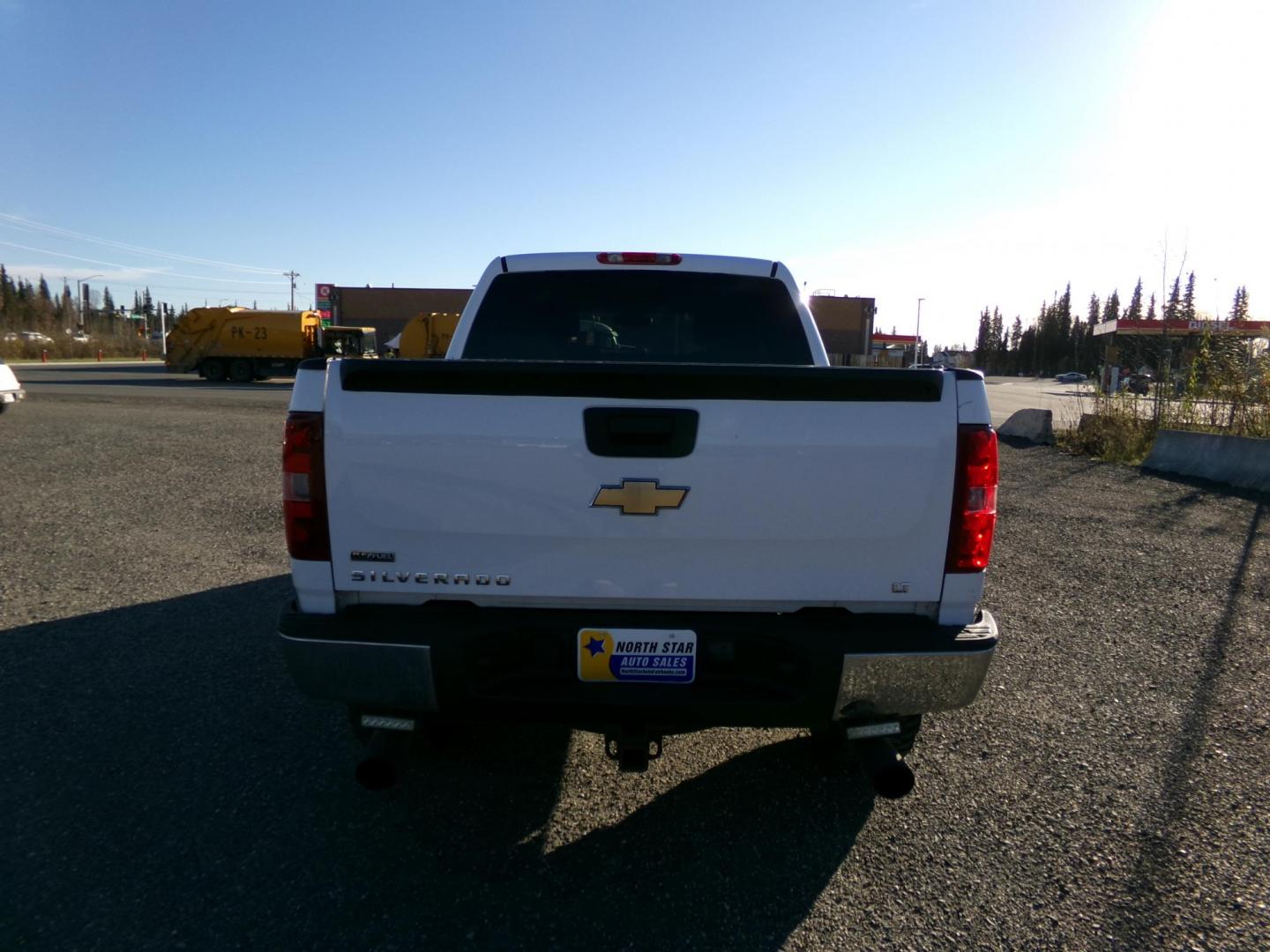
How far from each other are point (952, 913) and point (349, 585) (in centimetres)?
203

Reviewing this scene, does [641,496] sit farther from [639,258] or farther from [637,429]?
[639,258]

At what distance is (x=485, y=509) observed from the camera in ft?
8.05

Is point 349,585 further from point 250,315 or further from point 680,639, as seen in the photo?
point 250,315

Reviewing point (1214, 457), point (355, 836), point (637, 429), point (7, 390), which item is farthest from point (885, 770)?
point (7, 390)

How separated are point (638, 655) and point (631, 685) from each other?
93 mm

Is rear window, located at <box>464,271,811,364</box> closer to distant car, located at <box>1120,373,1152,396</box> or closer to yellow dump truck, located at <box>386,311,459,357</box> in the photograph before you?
distant car, located at <box>1120,373,1152,396</box>

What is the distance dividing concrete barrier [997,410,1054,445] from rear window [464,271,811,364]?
44.9ft

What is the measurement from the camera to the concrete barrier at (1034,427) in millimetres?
16203

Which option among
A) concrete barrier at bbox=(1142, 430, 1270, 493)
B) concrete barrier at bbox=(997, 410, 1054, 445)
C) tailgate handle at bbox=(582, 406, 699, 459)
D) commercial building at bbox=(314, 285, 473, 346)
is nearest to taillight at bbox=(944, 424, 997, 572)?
tailgate handle at bbox=(582, 406, 699, 459)

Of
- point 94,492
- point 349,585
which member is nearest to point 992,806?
point 349,585

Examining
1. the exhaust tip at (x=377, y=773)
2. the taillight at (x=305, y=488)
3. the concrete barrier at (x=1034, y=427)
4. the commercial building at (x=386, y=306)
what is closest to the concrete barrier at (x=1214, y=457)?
the concrete barrier at (x=1034, y=427)

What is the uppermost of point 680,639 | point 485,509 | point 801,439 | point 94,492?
point 801,439

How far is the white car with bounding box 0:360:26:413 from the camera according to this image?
15.7 m

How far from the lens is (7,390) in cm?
1588
